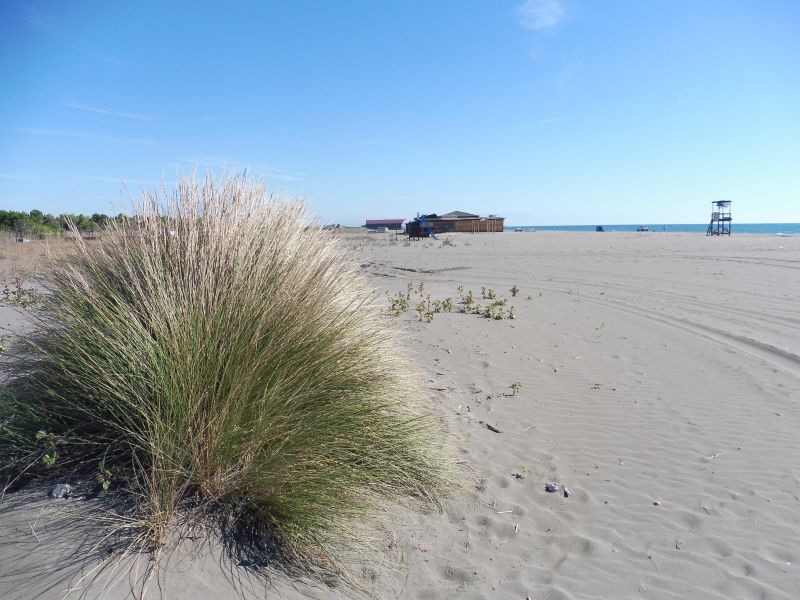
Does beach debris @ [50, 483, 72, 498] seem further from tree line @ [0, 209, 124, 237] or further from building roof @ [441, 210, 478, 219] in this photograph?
building roof @ [441, 210, 478, 219]

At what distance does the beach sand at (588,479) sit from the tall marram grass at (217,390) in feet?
0.96

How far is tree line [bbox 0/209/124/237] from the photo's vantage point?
4.37 metres

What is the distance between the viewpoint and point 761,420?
5.34 metres

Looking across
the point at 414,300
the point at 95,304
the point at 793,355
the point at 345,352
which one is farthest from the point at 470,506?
the point at 414,300

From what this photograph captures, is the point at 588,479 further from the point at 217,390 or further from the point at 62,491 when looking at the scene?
the point at 62,491

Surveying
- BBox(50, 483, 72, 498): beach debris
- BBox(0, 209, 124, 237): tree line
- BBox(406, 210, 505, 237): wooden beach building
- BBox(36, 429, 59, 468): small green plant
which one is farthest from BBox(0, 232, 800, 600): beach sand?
BBox(406, 210, 505, 237): wooden beach building

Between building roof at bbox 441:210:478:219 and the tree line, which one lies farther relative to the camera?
building roof at bbox 441:210:478:219

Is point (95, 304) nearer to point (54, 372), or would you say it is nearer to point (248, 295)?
point (54, 372)

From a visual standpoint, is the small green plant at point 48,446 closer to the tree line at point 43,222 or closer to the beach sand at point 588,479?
the beach sand at point 588,479

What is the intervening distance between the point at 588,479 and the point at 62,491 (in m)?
3.61

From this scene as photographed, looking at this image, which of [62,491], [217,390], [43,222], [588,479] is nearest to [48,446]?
[62,491]

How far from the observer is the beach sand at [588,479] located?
2.81 meters

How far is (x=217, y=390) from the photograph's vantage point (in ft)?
9.97

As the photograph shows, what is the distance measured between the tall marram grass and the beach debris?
0.44 ft
